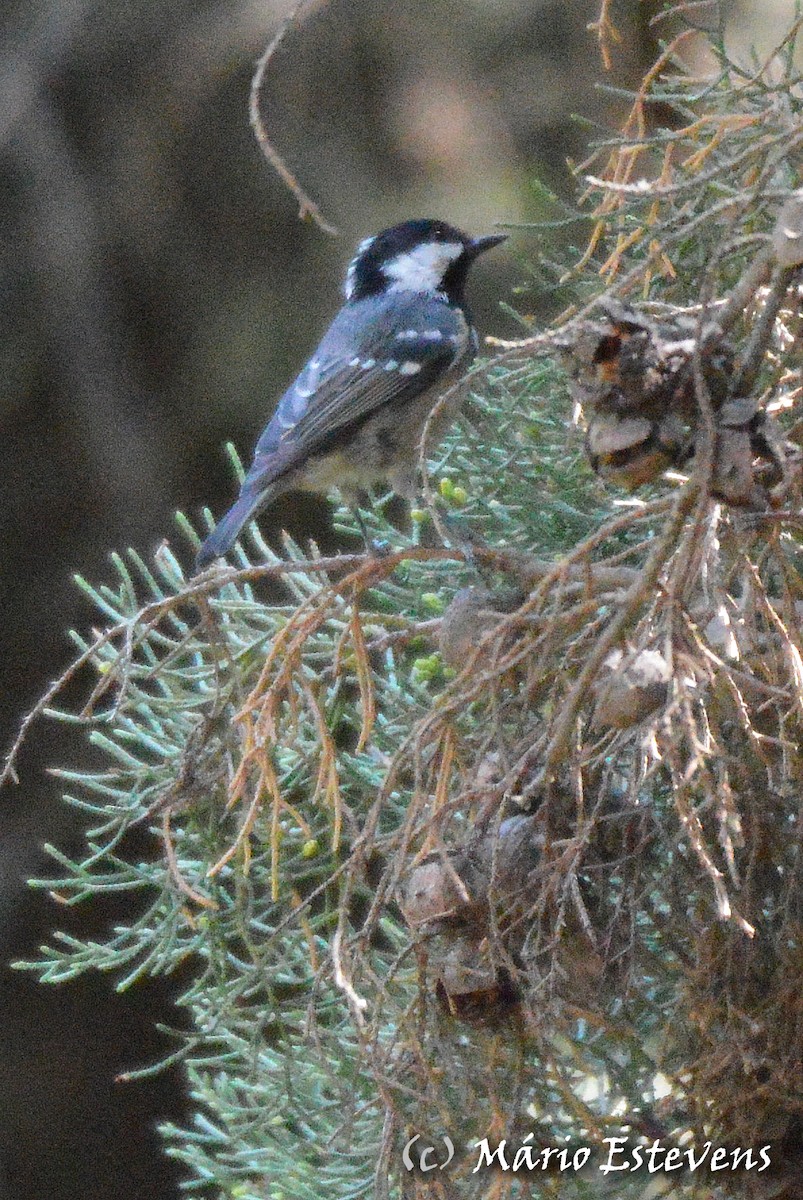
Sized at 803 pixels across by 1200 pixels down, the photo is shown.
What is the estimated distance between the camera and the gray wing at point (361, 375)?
60.9 inches

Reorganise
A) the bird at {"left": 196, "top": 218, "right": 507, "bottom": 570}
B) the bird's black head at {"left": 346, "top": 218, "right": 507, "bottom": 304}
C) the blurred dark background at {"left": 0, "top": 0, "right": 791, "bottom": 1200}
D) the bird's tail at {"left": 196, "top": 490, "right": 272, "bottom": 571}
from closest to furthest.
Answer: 1. the bird's tail at {"left": 196, "top": 490, "right": 272, "bottom": 571}
2. the bird at {"left": 196, "top": 218, "right": 507, "bottom": 570}
3. the bird's black head at {"left": 346, "top": 218, "right": 507, "bottom": 304}
4. the blurred dark background at {"left": 0, "top": 0, "right": 791, "bottom": 1200}

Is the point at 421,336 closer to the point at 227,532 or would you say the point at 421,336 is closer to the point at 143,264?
the point at 227,532

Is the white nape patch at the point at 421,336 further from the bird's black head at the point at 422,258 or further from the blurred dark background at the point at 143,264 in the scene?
the blurred dark background at the point at 143,264

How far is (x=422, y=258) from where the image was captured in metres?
1.84

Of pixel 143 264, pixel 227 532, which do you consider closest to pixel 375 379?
A: pixel 227 532

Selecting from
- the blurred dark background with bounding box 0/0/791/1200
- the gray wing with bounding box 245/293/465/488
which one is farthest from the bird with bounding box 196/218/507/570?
the blurred dark background with bounding box 0/0/791/1200

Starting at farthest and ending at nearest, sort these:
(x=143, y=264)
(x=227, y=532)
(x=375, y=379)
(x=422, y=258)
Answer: (x=143, y=264) → (x=422, y=258) → (x=375, y=379) → (x=227, y=532)

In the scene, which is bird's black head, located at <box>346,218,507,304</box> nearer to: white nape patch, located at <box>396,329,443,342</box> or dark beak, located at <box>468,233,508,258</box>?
dark beak, located at <box>468,233,508,258</box>

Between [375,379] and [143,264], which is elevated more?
[143,264]

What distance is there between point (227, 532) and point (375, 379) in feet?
1.31

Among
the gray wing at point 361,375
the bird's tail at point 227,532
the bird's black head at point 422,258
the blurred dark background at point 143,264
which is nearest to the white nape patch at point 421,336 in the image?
the gray wing at point 361,375

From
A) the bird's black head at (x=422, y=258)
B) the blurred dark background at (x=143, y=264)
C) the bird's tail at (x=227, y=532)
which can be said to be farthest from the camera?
the blurred dark background at (x=143, y=264)

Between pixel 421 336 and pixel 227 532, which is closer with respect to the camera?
pixel 227 532

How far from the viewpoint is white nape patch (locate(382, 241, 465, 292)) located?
5.98ft
